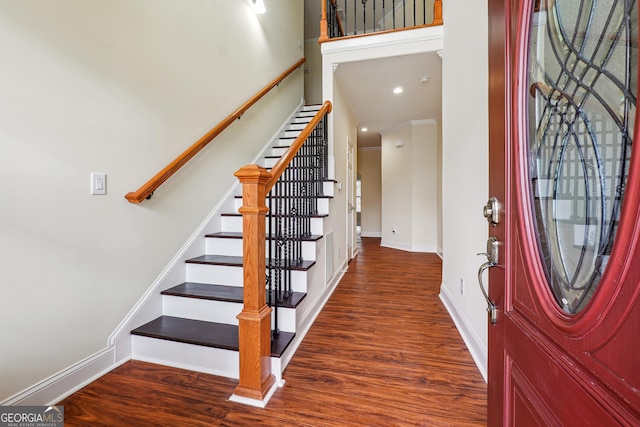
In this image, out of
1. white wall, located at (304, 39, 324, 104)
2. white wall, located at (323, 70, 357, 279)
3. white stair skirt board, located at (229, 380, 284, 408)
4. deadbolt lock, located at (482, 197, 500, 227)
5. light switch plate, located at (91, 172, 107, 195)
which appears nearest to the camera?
deadbolt lock, located at (482, 197, 500, 227)

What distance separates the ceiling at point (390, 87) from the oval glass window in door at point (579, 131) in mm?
2649

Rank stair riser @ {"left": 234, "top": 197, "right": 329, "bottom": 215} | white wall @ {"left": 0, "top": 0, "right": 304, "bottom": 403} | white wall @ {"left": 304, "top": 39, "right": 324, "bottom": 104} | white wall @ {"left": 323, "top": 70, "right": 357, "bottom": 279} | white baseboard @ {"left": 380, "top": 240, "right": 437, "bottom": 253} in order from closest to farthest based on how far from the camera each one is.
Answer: white wall @ {"left": 0, "top": 0, "right": 304, "bottom": 403} < stair riser @ {"left": 234, "top": 197, "right": 329, "bottom": 215} < white wall @ {"left": 323, "top": 70, "right": 357, "bottom": 279} < white baseboard @ {"left": 380, "top": 240, "right": 437, "bottom": 253} < white wall @ {"left": 304, "top": 39, "right": 324, "bottom": 104}

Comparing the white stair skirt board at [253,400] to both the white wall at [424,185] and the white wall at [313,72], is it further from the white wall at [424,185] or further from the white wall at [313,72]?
the white wall at [313,72]

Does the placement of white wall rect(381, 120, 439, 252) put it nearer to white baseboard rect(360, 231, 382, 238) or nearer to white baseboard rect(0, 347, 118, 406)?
white baseboard rect(360, 231, 382, 238)

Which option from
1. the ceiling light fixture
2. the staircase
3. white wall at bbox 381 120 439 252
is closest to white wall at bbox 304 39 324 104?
white wall at bbox 381 120 439 252

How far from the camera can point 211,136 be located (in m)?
2.30

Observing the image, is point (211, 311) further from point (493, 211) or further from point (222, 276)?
point (493, 211)

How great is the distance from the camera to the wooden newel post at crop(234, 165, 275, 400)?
136cm

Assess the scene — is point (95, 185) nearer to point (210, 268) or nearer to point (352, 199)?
point (210, 268)

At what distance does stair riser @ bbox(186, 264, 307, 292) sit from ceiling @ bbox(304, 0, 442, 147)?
2481mm

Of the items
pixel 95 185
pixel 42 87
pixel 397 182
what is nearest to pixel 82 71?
pixel 42 87

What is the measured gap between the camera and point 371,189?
313 inches

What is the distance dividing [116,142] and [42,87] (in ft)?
1.29

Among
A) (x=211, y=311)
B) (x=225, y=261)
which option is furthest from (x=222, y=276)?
(x=211, y=311)
